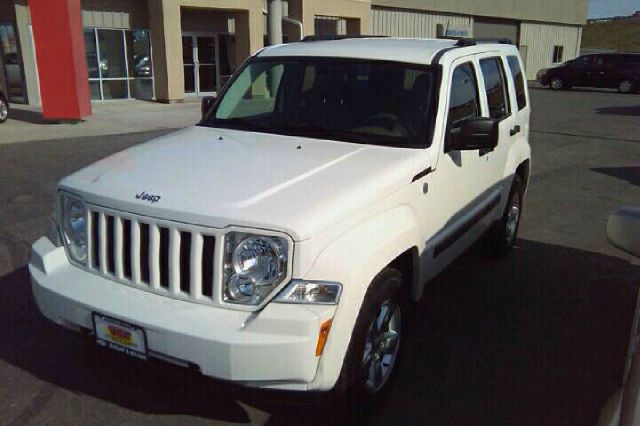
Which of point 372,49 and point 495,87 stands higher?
point 372,49

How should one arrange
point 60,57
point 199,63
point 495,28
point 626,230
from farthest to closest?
point 495,28
point 199,63
point 60,57
point 626,230

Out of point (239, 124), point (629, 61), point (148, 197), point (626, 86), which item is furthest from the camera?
point (626, 86)

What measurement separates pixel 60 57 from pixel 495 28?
96.4 ft

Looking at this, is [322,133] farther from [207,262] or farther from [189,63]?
[189,63]

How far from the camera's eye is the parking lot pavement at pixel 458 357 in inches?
128

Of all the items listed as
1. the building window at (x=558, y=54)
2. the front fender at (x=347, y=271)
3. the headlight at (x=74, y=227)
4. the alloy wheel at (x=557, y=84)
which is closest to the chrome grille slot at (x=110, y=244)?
the headlight at (x=74, y=227)

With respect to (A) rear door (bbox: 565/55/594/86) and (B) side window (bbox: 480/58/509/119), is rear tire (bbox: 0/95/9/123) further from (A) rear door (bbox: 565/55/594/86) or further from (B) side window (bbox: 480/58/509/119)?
(A) rear door (bbox: 565/55/594/86)

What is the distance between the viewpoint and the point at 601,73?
93.5ft

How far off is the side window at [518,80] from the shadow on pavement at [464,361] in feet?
5.61

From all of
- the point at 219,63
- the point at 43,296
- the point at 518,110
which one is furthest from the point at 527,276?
the point at 219,63

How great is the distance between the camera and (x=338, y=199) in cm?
286

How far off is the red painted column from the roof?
11707 millimetres

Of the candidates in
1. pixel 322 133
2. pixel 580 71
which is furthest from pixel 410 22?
pixel 322 133

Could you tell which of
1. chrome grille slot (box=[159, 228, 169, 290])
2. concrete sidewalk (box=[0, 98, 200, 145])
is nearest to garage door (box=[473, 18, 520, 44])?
concrete sidewalk (box=[0, 98, 200, 145])
